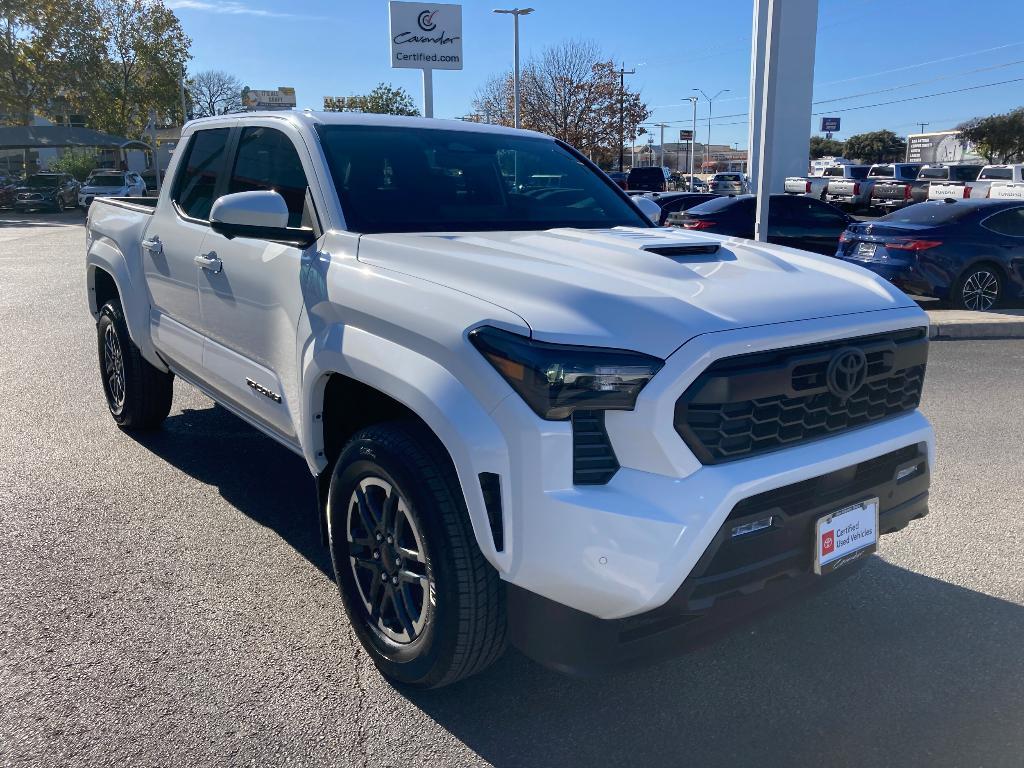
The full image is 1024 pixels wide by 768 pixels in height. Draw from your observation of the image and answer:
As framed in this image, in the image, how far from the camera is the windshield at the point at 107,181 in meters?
34.9

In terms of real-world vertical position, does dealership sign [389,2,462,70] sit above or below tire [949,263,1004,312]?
above

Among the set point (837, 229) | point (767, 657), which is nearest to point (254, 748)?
point (767, 657)

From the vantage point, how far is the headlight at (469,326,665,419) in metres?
2.37

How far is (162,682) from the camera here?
10.1 feet

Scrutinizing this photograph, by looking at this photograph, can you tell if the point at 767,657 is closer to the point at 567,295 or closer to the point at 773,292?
the point at 773,292

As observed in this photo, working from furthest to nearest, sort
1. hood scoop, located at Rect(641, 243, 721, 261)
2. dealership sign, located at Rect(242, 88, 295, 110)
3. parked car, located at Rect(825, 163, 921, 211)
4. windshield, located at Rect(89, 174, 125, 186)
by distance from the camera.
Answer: dealership sign, located at Rect(242, 88, 295, 110) < windshield, located at Rect(89, 174, 125, 186) < parked car, located at Rect(825, 163, 921, 211) < hood scoop, located at Rect(641, 243, 721, 261)

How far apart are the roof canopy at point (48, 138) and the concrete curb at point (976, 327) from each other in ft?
172

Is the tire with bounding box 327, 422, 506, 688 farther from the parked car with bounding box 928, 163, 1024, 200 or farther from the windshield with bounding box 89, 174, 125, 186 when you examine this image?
the windshield with bounding box 89, 174, 125, 186

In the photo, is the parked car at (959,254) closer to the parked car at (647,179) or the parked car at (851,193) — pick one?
the parked car at (851,193)

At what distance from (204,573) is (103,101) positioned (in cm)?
6572

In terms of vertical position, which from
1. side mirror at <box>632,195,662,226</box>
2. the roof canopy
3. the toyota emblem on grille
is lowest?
the toyota emblem on grille

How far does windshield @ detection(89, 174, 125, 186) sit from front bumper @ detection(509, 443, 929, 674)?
36.8m

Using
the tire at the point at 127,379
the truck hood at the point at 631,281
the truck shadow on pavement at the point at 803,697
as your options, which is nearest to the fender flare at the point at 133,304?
the tire at the point at 127,379

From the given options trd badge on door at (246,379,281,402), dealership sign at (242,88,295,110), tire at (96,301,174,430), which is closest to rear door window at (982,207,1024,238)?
tire at (96,301,174,430)
